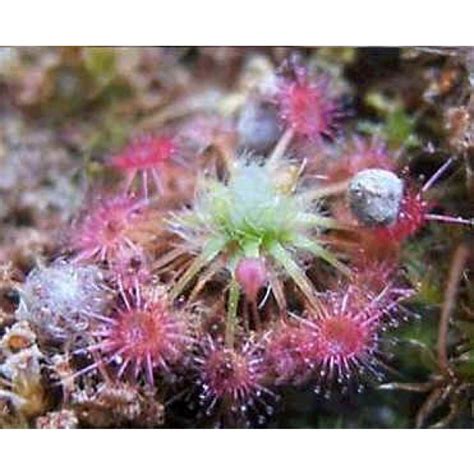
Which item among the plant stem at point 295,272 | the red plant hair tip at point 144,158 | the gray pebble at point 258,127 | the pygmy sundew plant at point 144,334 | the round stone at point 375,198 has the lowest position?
the pygmy sundew plant at point 144,334

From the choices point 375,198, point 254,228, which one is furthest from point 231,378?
point 375,198

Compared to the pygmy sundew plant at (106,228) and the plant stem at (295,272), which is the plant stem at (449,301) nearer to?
the plant stem at (295,272)

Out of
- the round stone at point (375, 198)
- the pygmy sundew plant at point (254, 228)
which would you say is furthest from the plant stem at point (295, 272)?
the round stone at point (375, 198)

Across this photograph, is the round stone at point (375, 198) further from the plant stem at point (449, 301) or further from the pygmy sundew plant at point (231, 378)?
the pygmy sundew plant at point (231, 378)

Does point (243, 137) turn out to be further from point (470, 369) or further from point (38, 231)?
point (470, 369)

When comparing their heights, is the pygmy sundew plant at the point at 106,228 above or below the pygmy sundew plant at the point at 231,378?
above

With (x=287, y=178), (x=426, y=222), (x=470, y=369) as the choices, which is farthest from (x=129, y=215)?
(x=470, y=369)
